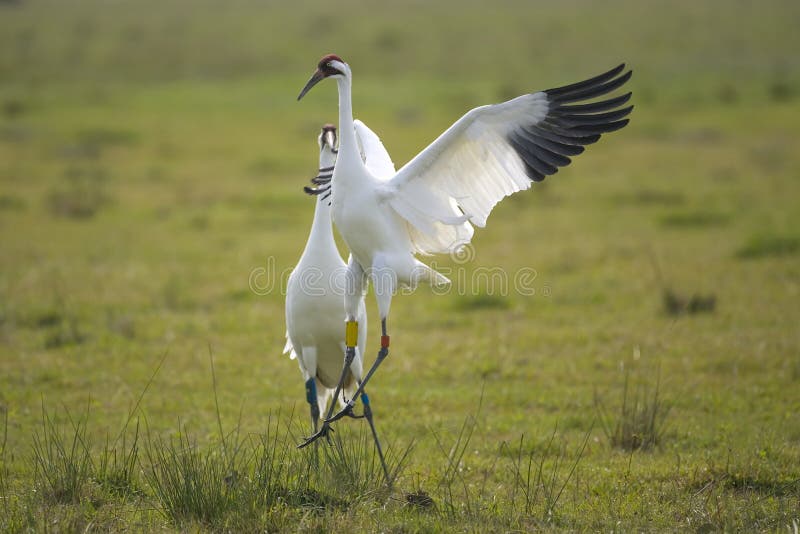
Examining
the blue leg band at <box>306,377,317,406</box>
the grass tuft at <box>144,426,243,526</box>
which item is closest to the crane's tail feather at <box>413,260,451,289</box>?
the blue leg band at <box>306,377,317,406</box>

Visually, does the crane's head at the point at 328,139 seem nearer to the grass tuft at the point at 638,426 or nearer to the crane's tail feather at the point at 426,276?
the crane's tail feather at the point at 426,276

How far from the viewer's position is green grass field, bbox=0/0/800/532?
15.6 feet

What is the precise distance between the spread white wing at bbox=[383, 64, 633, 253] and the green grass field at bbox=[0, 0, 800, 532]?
1479 millimetres

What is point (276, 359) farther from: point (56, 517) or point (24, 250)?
point (24, 250)

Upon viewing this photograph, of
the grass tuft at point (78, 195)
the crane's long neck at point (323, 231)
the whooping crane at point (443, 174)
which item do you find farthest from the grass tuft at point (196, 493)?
the grass tuft at point (78, 195)

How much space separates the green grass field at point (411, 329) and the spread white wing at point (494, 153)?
1.48 m

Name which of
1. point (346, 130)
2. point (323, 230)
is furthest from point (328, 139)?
point (346, 130)

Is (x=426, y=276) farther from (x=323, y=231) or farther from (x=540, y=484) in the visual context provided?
(x=540, y=484)

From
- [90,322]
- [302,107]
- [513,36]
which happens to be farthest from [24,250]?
[513,36]

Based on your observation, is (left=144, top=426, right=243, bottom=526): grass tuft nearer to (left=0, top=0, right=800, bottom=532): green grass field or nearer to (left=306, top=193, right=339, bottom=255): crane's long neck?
(left=0, top=0, right=800, bottom=532): green grass field

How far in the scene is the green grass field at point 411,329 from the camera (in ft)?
15.6

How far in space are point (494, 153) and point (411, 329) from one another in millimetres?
3946

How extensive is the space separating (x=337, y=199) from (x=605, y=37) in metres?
31.8

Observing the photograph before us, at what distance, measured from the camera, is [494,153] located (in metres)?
5.54
